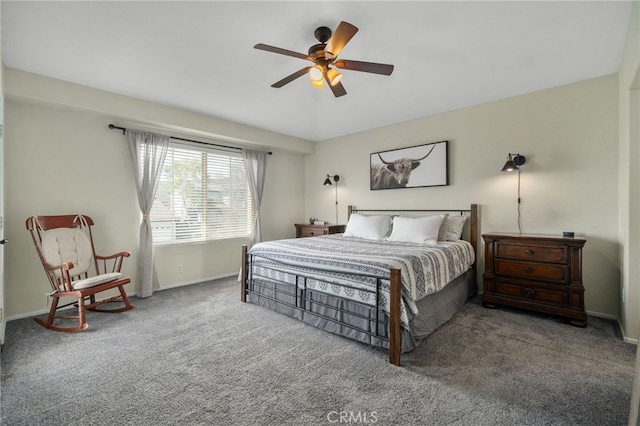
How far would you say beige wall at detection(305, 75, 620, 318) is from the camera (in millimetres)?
3008

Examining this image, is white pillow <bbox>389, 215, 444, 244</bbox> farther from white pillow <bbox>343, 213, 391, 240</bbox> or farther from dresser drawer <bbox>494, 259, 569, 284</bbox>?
dresser drawer <bbox>494, 259, 569, 284</bbox>

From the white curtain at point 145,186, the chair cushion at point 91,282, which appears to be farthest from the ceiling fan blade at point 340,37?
the chair cushion at point 91,282

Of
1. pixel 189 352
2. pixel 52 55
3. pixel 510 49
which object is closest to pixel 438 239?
pixel 510 49

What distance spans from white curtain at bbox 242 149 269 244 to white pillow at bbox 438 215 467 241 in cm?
313

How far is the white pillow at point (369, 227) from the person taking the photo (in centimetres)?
406

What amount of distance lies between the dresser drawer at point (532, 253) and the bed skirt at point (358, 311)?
1.80 feet

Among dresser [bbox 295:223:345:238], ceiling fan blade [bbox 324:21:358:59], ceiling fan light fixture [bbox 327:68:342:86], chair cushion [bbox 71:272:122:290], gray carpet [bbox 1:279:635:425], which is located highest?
ceiling fan blade [bbox 324:21:358:59]

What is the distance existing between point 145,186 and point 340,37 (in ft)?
10.8

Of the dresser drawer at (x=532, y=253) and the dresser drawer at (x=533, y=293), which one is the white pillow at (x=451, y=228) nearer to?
the dresser drawer at (x=532, y=253)

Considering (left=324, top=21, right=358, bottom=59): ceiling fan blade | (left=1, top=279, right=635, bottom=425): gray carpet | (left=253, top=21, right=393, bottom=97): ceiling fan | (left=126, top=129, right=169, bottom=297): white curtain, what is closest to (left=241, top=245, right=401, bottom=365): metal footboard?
(left=1, top=279, right=635, bottom=425): gray carpet

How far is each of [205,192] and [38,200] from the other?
6.42 ft

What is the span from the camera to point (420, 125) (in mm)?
4379

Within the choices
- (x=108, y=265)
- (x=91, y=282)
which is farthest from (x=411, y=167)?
(x=108, y=265)

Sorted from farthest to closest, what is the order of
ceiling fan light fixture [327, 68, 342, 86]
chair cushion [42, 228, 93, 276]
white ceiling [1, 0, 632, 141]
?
chair cushion [42, 228, 93, 276] < ceiling fan light fixture [327, 68, 342, 86] < white ceiling [1, 0, 632, 141]
